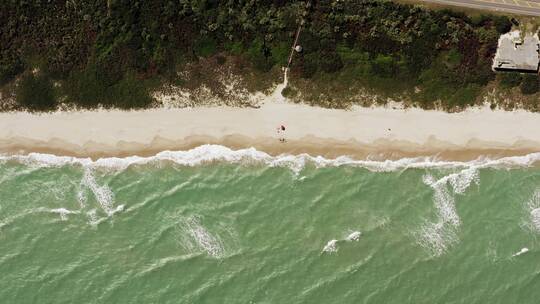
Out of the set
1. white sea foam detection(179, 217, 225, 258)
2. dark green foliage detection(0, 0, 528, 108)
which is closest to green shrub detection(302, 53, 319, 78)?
dark green foliage detection(0, 0, 528, 108)

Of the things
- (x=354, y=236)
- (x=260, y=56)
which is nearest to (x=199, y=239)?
(x=354, y=236)

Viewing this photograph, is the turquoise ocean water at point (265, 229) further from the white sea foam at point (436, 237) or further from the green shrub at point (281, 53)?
the green shrub at point (281, 53)

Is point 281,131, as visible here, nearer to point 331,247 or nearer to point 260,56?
point 260,56

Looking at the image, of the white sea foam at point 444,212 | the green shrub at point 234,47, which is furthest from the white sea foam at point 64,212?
the white sea foam at point 444,212

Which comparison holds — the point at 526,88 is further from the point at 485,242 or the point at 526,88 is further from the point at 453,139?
the point at 485,242

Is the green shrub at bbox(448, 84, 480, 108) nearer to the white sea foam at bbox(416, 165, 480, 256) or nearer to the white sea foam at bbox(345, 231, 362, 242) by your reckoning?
the white sea foam at bbox(416, 165, 480, 256)
